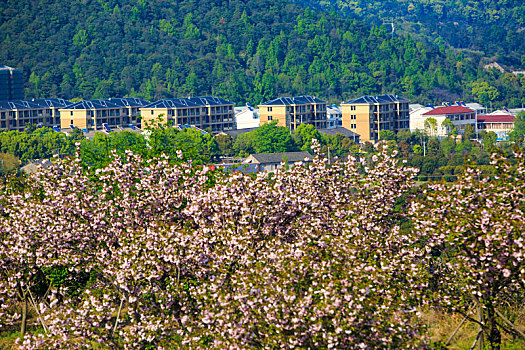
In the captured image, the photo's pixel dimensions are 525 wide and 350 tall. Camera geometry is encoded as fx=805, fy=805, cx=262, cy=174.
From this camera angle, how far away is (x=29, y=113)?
173 meters

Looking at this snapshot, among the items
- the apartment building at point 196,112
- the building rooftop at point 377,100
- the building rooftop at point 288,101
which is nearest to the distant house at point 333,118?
the building rooftop at point 288,101

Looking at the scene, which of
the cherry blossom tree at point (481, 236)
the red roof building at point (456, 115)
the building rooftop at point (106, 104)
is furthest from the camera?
the red roof building at point (456, 115)

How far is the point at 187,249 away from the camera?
20.2 meters

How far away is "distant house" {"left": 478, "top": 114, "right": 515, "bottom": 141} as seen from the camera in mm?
175500

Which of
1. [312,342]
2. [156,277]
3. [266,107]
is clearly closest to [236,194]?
[156,277]

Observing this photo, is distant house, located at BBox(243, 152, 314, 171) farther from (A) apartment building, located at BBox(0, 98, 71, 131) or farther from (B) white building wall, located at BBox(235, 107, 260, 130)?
(A) apartment building, located at BBox(0, 98, 71, 131)

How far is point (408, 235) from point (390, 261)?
1281mm

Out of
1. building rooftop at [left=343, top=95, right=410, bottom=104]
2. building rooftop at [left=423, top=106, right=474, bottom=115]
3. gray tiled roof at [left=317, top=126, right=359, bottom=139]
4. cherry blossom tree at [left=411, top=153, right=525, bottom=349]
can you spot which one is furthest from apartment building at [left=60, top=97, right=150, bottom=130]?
cherry blossom tree at [left=411, top=153, right=525, bottom=349]

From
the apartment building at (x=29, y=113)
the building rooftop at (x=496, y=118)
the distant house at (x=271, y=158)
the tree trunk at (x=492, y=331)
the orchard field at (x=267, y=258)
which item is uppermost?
the apartment building at (x=29, y=113)

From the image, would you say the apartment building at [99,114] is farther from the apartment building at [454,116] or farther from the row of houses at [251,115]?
the apartment building at [454,116]

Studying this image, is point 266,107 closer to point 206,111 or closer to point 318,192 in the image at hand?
point 206,111

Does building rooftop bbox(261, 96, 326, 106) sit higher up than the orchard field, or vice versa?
building rooftop bbox(261, 96, 326, 106)

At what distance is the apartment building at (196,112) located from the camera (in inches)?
6368

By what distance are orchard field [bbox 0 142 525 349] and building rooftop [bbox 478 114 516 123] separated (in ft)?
530
